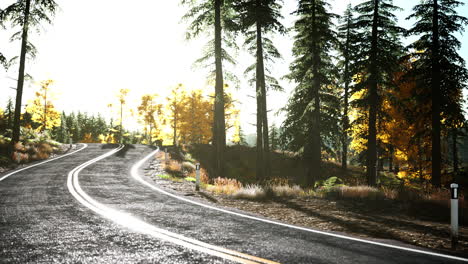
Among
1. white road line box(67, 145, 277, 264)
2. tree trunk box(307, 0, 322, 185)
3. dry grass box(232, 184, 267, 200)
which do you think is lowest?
dry grass box(232, 184, 267, 200)

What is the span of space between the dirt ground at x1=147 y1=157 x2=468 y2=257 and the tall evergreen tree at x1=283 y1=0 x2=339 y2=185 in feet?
29.3

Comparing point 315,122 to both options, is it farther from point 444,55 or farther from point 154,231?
point 154,231

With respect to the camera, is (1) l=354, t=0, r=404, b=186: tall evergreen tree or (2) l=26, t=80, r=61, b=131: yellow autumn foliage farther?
(2) l=26, t=80, r=61, b=131: yellow autumn foliage

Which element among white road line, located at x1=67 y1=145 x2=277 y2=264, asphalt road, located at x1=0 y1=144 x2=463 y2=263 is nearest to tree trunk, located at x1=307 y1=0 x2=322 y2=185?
asphalt road, located at x1=0 y1=144 x2=463 y2=263

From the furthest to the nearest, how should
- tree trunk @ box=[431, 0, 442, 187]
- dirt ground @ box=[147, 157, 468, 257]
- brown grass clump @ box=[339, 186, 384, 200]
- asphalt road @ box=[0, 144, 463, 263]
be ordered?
tree trunk @ box=[431, 0, 442, 187], brown grass clump @ box=[339, 186, 384, 200], dirt ground @ box=[147, 157, 468, 257], asphalt road @ box=[0, 144, 463, 263]

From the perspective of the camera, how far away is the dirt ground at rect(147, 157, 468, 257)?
5445mm

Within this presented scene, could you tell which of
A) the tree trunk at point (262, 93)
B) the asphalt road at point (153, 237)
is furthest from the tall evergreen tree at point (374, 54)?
the asphalt road at point (153, 237)

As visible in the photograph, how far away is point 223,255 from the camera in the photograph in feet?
12.6

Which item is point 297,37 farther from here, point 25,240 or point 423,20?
point 25,240

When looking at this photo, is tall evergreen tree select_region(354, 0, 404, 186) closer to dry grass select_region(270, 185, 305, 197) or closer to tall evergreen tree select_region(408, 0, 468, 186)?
tall evergreen tree select_region(408, 0, 468, 186)

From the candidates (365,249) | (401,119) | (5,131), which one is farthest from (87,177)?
(401,119)

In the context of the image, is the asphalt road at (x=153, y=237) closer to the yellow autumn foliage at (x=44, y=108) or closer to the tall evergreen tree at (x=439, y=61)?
the tall evergreen tree at (x=439, y=61)

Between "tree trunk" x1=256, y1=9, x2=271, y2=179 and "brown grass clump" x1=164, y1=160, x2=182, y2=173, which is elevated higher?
"tree trunk" x1=256, y1=9, x2=271, y2=179

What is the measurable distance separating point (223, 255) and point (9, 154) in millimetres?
18455
